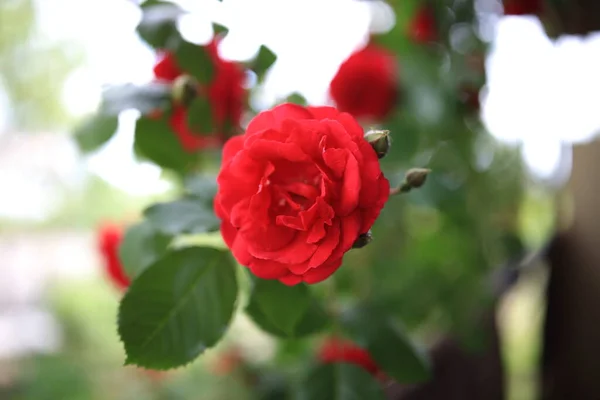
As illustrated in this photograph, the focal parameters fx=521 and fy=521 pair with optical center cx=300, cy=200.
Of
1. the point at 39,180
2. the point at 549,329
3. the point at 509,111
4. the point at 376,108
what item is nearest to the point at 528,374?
the point at 549,329

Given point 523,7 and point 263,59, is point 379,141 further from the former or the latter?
point 523,7

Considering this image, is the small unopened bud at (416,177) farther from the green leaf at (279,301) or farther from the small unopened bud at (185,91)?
the small unopened bud at (185,91)

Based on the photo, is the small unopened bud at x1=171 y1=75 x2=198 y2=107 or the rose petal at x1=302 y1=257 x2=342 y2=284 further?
the small unopened bud at x1=171 y1=75 x2=198 y2=107

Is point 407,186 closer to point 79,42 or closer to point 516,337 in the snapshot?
point 516,337

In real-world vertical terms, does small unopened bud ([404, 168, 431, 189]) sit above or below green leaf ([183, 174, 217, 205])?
above

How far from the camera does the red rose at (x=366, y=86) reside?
74 centimetres

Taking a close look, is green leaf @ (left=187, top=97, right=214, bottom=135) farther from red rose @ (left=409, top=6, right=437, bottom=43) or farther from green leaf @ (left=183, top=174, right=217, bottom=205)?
red rose @ (left=409, top=6, right=437, bottom=43)

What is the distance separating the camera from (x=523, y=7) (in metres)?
0.71

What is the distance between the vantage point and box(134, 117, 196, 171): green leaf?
1.59 feet

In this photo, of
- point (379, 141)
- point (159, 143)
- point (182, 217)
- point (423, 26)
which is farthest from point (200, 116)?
point (423, 26)

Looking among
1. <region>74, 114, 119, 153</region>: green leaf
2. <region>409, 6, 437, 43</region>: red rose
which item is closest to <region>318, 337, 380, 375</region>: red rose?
<region>74, 114, 119, 153</region>: green leaf

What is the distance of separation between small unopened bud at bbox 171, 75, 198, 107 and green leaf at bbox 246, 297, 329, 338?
0.19m

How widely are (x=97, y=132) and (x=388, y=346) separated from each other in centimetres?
34

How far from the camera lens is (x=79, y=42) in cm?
166
